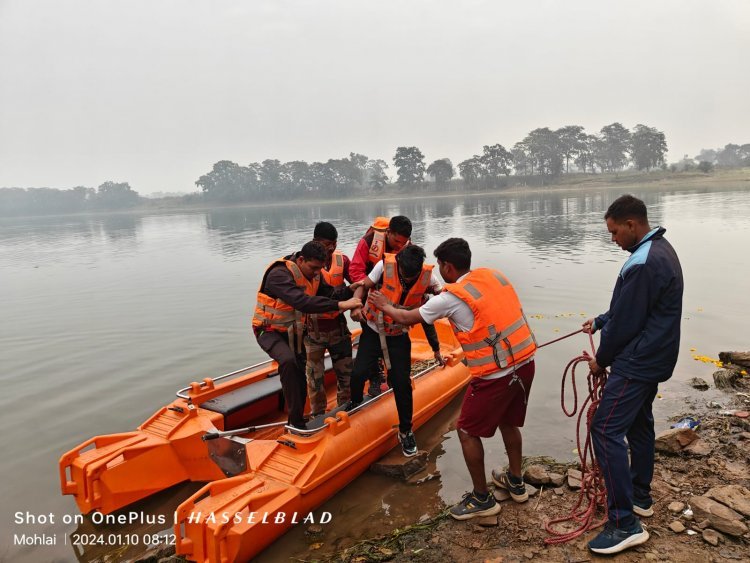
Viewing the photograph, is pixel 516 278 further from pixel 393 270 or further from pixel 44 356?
pixel 44 356

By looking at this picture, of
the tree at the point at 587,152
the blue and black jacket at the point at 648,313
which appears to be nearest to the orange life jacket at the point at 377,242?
the blue and black jacket at the point at 648,313

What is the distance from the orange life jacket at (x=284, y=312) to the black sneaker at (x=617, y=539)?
289 cm

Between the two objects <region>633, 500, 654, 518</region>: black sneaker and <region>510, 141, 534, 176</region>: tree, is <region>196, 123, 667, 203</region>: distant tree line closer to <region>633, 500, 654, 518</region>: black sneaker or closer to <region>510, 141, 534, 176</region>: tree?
<region>510, 141, 534, 176</region>: tree

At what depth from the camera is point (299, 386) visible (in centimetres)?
451

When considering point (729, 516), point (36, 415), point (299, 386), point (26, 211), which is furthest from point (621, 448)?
point (26, 211)

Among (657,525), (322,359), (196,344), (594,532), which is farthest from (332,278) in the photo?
(196,344)

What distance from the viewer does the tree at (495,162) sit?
81.4 meters

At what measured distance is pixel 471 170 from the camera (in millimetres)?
82375

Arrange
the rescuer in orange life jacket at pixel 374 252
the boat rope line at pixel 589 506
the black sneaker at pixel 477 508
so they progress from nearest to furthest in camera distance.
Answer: the boat rope line at pixel 589 506
the black sneaker at pixel 477 508
the rescuer in orange life jacket at pixel 374 252

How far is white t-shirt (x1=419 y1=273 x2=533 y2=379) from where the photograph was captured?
3.21m

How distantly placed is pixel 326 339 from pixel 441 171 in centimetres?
8343

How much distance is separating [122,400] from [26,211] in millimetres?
137159

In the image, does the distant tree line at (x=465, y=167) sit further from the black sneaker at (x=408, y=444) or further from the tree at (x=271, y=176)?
the black sneaker at (x=408, y=444)

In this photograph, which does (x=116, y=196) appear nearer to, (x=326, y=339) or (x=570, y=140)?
(x=570, y=140)
